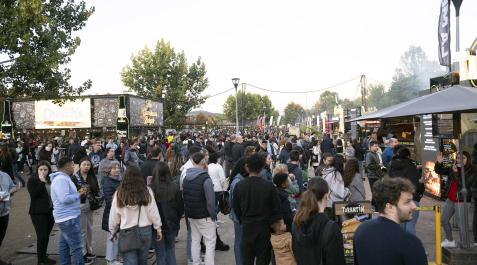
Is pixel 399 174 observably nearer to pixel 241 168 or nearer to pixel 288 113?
pixel 241 168

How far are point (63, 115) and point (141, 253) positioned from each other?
103 ft

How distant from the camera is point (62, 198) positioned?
5.40m

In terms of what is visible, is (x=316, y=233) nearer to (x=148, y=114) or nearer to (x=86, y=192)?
(x=86, y=192)

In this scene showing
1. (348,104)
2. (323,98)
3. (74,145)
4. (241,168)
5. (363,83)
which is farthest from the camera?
(323,98)

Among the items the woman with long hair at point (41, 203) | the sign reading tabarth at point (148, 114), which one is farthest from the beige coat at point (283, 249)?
the sign reading tabarth at point (148, 114)

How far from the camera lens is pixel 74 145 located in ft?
46.9

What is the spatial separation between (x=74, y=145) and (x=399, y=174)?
37.4 ft

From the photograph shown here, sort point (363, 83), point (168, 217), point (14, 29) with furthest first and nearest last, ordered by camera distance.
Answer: point (363, 83) → point (14, 29) → point (168, 217)

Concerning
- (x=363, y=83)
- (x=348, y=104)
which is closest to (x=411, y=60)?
(x=348, y=104)

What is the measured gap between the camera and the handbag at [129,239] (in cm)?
459

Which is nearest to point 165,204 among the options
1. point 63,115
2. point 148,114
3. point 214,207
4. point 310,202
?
point 214,207

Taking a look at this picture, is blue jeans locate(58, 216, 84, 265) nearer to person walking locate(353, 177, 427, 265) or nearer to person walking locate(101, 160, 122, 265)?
person walking locate(101, 160, 122, 265)

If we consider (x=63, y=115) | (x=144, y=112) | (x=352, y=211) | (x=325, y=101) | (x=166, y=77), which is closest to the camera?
(x=352, y=211)

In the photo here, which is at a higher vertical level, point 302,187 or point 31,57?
point 31,57
